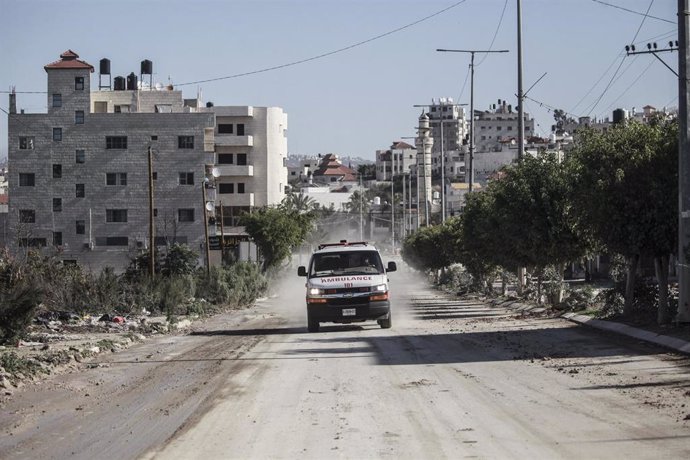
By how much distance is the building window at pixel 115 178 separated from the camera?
94500 millimetres

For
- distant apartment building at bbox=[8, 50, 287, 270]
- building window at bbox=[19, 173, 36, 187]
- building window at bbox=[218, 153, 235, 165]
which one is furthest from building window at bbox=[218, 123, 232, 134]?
building window at bbox=[19, 173, 36, 187]

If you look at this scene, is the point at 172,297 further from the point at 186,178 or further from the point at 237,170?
the point at 237,170

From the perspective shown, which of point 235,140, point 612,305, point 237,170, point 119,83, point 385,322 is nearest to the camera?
point 612,305

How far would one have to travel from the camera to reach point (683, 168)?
21281 millimetres

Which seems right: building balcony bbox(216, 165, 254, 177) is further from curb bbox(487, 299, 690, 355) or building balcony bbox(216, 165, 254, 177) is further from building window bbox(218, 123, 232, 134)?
curb bbox(487, 299, 690, 355)

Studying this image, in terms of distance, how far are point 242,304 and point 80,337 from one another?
2555 cm

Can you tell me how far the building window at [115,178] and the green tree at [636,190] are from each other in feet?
243

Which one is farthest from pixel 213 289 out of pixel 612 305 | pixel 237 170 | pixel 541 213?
pixel 237 170

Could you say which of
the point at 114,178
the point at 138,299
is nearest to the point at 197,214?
the point at 114,178

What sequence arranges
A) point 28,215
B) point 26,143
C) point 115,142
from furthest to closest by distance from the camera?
1. point 115,142
2. point 26,143
3. point 28,215

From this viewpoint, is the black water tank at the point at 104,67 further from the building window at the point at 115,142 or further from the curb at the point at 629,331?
the curb at the point at 629,331

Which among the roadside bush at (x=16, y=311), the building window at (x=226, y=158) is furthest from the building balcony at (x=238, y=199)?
the roadside bush at (x=16, y=311)

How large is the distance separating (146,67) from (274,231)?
36.8 meters

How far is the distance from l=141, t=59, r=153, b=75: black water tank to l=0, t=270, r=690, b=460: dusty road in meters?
92.1
